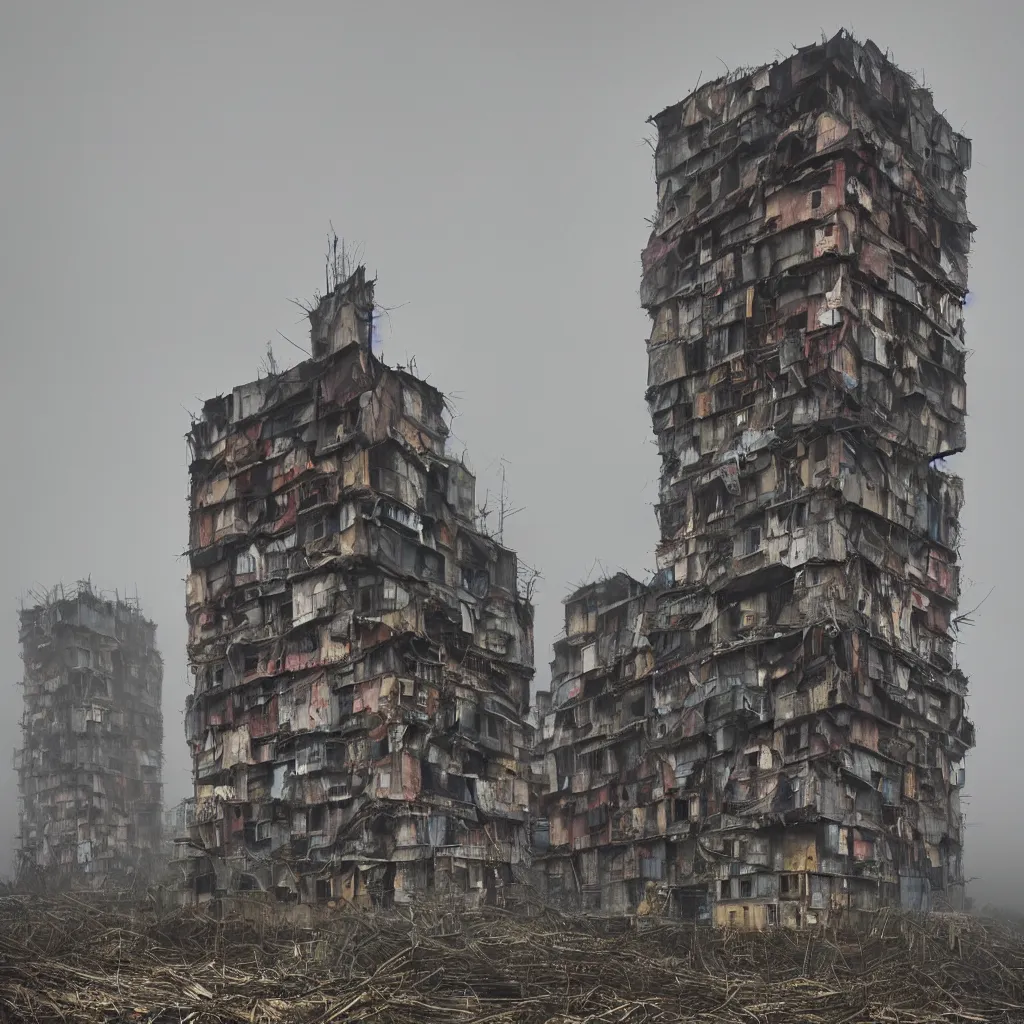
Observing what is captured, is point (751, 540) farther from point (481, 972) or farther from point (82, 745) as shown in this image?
point (82, 745)

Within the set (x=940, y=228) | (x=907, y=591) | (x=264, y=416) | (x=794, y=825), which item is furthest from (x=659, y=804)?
(x=940, y=228)

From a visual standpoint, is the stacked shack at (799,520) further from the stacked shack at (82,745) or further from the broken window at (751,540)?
the stacked shack at (82,745)

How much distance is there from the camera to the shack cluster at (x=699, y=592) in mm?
54469

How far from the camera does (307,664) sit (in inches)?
2215

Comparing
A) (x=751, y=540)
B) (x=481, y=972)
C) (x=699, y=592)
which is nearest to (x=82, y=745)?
(x=699, y=592)

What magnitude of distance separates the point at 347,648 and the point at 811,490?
19026 millimetres

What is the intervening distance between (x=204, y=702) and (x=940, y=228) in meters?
37.6

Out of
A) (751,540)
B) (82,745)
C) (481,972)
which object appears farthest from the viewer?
(82,745)

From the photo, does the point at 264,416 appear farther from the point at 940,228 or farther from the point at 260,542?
the point at 940,228

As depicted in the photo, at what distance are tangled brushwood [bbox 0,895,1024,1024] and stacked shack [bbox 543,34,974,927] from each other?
30.9 feet

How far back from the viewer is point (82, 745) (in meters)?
95.4

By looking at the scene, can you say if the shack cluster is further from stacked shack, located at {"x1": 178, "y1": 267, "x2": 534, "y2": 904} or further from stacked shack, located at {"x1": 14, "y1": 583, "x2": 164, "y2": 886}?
stacked shack, located at {"x1": 14, "y1": 583, "x2": 164, "y2": 886}

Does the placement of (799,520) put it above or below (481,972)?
above

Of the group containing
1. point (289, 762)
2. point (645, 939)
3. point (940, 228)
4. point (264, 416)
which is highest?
point (940, 228)
